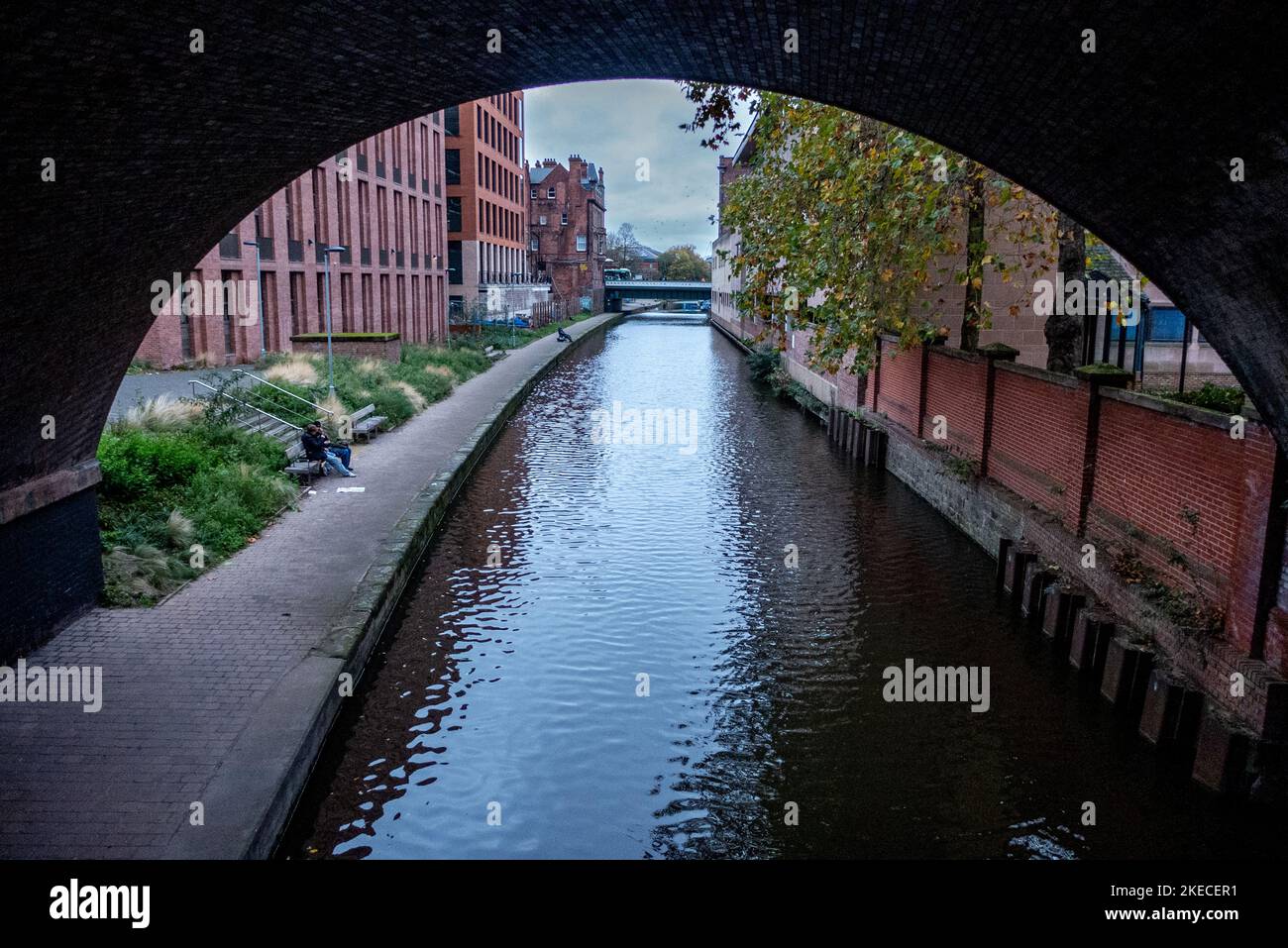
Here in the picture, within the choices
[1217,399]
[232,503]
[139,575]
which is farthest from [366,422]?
[1217,399]

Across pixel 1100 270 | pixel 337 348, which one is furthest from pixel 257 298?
pixel 1100 270

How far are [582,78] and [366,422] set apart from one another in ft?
45.1

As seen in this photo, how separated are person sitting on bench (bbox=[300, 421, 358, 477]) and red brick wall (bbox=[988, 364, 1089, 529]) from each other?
10.2 meters

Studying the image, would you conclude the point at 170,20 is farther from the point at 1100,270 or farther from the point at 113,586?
the point at 1100,270

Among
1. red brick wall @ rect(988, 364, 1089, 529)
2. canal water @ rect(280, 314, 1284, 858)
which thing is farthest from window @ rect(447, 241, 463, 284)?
red brick wall @ rect(988, 364, 1089, 529)

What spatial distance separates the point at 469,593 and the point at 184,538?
3.29m

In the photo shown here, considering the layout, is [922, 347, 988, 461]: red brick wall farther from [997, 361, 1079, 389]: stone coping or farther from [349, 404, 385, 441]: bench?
[349, 404, 385, 441]: bench

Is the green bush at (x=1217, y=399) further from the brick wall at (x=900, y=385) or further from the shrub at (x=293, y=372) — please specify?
the shrub at (x=293, y=372)

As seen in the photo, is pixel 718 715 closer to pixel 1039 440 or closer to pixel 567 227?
pixel 1039 440

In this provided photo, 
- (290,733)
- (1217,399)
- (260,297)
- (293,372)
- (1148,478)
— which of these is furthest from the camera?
(260,297)

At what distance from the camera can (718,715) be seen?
9055 millimetres

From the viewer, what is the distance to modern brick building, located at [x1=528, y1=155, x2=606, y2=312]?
96750mm

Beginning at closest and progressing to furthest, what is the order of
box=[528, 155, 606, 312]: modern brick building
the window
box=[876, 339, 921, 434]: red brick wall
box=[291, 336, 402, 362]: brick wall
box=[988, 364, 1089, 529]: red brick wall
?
box=[988, 364, 1089, 529]: red brick wall → box=[876, 339, 921, 434]: red brick wall → box=[291, 336, 402, 362]: brick wall → the window → box=[528, 155, 606, 312]: modern brick building

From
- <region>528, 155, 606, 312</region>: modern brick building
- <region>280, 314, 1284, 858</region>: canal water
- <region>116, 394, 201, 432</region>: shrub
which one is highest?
<region>528, 155, 606, 312</region>: modern brick building
